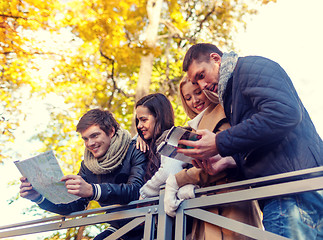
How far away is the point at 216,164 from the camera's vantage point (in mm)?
2080

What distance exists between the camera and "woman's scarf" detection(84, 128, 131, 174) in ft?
9.97

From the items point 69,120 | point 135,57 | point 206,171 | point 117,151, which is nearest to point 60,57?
point 135,57

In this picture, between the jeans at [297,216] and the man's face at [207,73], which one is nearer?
the jeans at [297,216]

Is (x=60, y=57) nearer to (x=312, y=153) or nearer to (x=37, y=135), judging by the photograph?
(x=37, y=135)

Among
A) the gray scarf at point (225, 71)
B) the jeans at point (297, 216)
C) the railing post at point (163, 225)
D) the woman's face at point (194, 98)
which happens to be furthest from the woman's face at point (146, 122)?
the jeans at point (297, 216)

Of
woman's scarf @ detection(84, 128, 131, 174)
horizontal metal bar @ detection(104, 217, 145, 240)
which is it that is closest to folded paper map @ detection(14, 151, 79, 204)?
horizontal metal bar @ detection(104, 217, 145, 240)

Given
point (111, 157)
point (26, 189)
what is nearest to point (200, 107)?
point (111, 157)

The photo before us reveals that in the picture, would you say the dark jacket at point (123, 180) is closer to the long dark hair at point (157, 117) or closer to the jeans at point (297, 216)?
the long dark hair at point (157, 117)

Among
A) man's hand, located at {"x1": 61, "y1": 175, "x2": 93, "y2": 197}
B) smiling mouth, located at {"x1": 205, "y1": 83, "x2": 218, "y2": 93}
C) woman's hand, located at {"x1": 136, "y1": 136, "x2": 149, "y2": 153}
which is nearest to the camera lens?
smiling mouth, located at {"x1": 205, "y1": 83, "x2": 218, "y2": 93}

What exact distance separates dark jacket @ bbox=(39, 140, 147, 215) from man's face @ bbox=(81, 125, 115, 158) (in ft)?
0.69

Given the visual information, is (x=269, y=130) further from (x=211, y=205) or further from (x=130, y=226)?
(x=130, y=226)

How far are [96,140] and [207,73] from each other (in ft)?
4.49

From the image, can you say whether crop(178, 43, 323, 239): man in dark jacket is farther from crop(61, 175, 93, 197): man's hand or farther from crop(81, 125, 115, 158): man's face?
crop(81, 125, 115, 158): man's face

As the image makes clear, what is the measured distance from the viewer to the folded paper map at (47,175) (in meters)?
2.50
